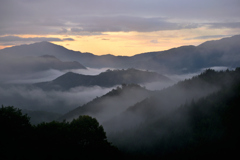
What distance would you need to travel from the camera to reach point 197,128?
7362 cm

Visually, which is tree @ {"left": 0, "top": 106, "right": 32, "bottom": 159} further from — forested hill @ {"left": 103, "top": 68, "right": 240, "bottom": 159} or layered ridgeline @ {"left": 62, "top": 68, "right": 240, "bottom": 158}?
layered ridgeline @ {"left": 62, "top": 68, "right": 240, "bottom": 158}

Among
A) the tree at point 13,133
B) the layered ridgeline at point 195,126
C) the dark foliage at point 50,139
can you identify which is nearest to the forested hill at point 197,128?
the layered ridgeline at point 195,126

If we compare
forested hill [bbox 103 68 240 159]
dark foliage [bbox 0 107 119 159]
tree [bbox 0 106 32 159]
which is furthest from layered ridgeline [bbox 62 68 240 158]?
tree [bbox 0 106 32 159]

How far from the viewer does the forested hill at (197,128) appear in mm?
62156

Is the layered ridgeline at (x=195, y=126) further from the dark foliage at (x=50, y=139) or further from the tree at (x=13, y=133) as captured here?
the tree at (x=13, y=133)

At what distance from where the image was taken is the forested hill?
62156mm

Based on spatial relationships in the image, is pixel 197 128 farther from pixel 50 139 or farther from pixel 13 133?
pixel 13 133

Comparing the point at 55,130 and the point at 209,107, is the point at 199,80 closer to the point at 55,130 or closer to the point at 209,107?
the point at 209,107

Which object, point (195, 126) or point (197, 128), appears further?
point (195, 126)

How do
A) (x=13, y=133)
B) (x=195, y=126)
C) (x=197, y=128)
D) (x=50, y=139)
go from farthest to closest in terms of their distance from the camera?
(x=195, y=126)
(x=197, y=128)
(x=50, y=139)
(x=13, y=133)

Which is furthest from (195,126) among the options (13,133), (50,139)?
(13,133)

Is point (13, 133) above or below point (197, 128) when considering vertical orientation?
above

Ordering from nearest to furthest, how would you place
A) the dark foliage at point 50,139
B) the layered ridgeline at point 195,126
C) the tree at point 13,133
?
1. the tree at point 13,133
2. the dark foliage at point 50,139
3. the layered ridgeline at point 195,126

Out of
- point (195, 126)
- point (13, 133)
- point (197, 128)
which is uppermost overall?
point (13, 133)
